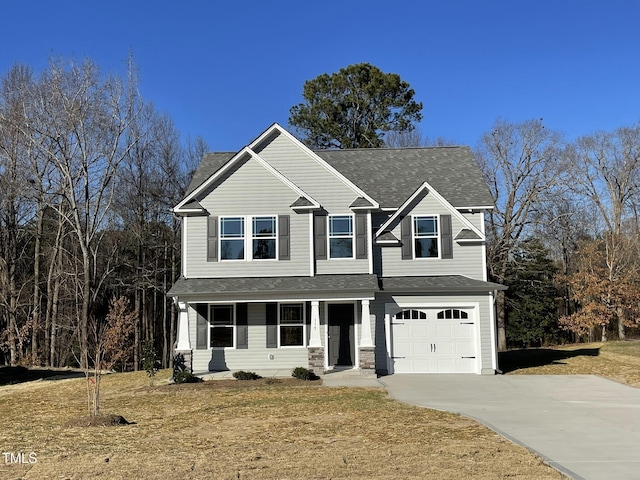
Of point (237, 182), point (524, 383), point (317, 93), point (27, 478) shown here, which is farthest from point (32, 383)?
point (317, 93)

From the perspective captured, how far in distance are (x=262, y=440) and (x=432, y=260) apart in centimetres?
1268

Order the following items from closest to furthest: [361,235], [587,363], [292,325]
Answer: [292,325], [361,235], [587,363]

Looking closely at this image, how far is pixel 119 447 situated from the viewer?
9422 millimetres

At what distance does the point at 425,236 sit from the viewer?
21.3 metres

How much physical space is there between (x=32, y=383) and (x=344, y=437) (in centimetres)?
1641

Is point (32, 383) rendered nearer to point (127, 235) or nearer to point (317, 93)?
point (127, 235)

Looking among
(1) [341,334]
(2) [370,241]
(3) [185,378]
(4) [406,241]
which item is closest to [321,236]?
(2) [370,241]

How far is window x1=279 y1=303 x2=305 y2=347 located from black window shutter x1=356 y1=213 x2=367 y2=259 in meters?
2.87

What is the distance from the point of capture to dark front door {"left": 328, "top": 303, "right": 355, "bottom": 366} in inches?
819

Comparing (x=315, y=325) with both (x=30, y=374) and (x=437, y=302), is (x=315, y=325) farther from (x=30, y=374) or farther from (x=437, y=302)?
(x=30, y=374)

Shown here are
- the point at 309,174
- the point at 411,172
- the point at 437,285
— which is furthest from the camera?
the point at 411,172

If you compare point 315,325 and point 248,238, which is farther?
point 248,238


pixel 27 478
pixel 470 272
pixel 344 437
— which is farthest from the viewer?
pixel 470 272

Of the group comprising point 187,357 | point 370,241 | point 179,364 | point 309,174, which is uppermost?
point 309,174
